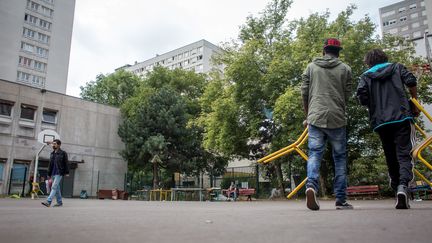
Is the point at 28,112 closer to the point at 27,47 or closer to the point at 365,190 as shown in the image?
the point at 365,190

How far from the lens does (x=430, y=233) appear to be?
7.16ft

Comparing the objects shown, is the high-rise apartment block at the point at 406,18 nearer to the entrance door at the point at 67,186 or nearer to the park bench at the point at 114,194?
the park bench at the point at 114,194

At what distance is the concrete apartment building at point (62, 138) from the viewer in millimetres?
27453

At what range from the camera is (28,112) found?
29109mm

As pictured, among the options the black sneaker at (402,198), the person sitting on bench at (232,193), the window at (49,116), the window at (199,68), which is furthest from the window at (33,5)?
the black sneaker at (402,198)

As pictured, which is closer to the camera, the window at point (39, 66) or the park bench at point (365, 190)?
the park bench at point (365, 190)

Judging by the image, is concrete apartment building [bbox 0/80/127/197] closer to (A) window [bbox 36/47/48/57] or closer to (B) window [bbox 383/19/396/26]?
(A) window [bbox 36/47/48/57]

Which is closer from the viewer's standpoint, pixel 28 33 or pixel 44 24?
pixel 28 33

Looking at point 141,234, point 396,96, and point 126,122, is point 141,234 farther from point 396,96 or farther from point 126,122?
point 126,122

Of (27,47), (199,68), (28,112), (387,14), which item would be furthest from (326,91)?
(387,14)

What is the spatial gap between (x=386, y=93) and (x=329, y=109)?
0.82 m

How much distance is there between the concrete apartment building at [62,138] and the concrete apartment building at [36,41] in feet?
132

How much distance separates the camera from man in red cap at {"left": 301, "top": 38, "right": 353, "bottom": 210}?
200 inches

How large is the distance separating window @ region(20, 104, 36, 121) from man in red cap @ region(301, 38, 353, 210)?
2884 cm
